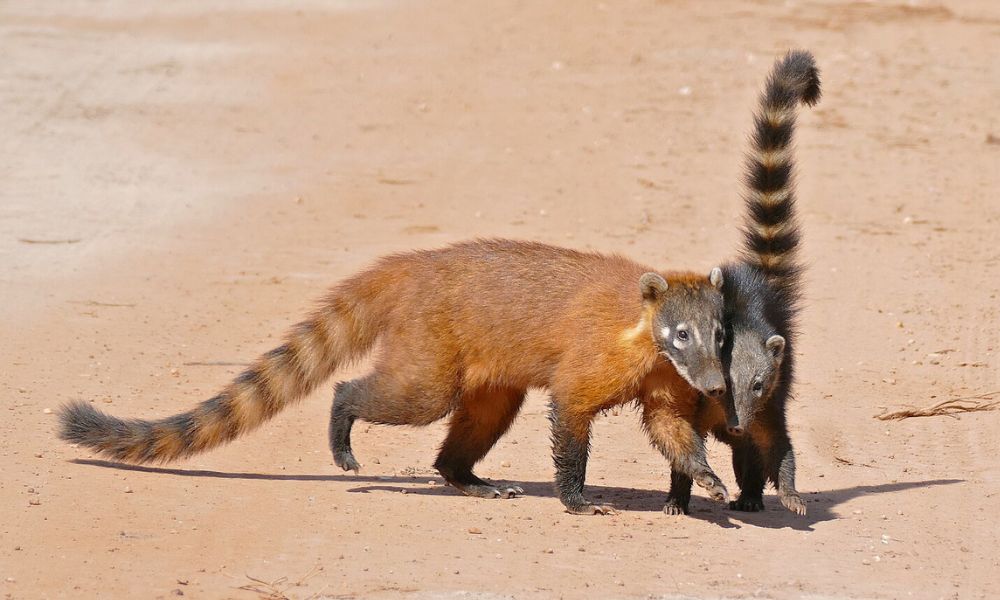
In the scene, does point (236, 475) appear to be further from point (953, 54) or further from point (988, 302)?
point (953, 54)

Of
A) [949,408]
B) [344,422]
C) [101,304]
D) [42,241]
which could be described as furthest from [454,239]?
[344,422]

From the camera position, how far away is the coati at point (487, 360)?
7914 millimetres

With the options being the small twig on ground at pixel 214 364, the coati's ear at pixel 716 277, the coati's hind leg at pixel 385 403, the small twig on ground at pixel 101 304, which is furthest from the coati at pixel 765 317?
the small twig on ground at pixel 101 304

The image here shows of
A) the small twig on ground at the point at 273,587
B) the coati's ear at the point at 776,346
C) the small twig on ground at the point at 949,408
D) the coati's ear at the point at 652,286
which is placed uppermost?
the coati's ear at the point at 652,286

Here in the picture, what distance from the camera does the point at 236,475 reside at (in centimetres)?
862

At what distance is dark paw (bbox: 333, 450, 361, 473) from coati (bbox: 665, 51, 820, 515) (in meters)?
1.72

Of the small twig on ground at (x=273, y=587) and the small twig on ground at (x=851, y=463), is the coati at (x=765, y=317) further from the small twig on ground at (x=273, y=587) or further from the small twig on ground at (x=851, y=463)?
the small twig on ground at (x=273, y=587)

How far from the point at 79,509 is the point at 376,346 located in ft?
6.39

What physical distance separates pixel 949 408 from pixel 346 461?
4.23 meters

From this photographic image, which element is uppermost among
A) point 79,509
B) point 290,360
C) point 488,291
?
point 488,291

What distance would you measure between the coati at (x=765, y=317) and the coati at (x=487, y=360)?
A: 0.22 metres

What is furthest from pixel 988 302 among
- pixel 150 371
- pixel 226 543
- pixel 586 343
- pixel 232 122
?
pixel 232 122

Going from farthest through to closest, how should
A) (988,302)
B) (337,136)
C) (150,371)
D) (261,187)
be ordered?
1. (337,136)
2. (261,187)
3. (988,302)
4. (150,371)

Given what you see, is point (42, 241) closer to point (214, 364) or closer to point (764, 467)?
point (214, 364)
